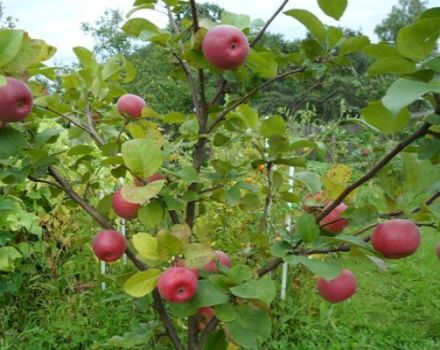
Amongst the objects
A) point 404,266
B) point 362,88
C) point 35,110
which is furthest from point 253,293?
point 362,88

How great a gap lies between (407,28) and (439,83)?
0.08 m

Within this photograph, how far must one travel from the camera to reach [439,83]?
0.60 metres

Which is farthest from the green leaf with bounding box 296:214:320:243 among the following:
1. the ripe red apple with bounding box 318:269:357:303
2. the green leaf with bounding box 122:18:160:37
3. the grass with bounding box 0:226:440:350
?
the grass with bounding box 0:226:440:350

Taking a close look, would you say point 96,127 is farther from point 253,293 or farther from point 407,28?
point 407,28

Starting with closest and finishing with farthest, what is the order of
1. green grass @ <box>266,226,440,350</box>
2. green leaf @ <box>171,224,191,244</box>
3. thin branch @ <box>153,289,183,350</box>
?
green leaf @ <box>171,224,191,244</box>, thin branch @ <box>153,289,183,350</box>, green grass @ <box>266,226,440,350</box>

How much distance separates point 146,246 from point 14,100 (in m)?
0.30

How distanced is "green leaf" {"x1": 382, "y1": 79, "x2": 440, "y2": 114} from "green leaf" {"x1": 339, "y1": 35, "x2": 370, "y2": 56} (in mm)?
384

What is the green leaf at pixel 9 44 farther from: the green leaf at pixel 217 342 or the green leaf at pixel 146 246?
the green leaf at pixel 217 342

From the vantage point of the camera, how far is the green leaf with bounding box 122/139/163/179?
2.75 ft

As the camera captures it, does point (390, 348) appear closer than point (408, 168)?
No

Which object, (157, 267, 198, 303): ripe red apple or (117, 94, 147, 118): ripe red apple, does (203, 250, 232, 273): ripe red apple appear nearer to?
(157, 267, 198, 303): ripe red apple

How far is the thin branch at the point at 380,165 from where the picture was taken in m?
0.79

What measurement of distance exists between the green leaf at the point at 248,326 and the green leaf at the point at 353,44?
0.50m

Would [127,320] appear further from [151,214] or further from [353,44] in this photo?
[353,44]
